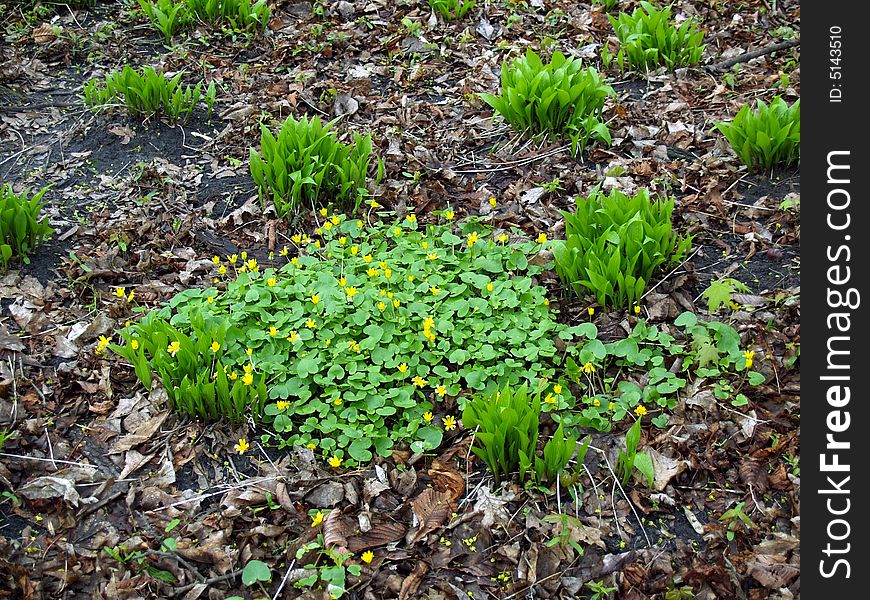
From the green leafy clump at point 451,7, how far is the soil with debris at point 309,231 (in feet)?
0.26

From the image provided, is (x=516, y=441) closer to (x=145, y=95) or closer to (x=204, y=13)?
(x=145, y=95)

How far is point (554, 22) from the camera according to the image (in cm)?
515

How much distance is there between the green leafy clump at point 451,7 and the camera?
16.4ft

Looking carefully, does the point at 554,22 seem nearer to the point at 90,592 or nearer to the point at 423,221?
the point at 423,221

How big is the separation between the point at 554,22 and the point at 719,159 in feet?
6.44

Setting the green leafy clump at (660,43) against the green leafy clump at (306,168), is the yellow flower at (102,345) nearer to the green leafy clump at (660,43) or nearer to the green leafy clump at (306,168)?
the green leafy clump at (306,168)

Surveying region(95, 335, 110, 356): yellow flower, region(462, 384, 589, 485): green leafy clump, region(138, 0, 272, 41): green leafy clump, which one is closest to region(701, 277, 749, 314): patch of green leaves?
region(462, 384, 589, 485): green leafy clump

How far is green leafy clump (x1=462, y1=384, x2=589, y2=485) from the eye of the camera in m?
2.39

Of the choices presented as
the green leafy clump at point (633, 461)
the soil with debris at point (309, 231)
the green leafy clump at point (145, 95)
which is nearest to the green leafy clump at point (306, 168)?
the soil with debris at point (309, 231)

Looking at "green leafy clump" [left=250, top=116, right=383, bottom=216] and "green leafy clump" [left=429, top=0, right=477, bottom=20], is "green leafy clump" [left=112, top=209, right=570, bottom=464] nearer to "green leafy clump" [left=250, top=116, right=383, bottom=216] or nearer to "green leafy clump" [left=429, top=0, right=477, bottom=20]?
"green leafy clump" [left=250, top=116, right=383, bottom=216]

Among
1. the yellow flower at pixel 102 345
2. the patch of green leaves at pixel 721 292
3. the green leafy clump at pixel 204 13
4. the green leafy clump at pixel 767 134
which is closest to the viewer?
the yellow flower at pixel 102 345

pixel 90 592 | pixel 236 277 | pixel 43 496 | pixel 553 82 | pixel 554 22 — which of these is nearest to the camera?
pixel 90 592

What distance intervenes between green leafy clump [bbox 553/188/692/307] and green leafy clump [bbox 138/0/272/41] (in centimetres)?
295

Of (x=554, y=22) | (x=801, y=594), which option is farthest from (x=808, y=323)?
(x=554, y=22)
